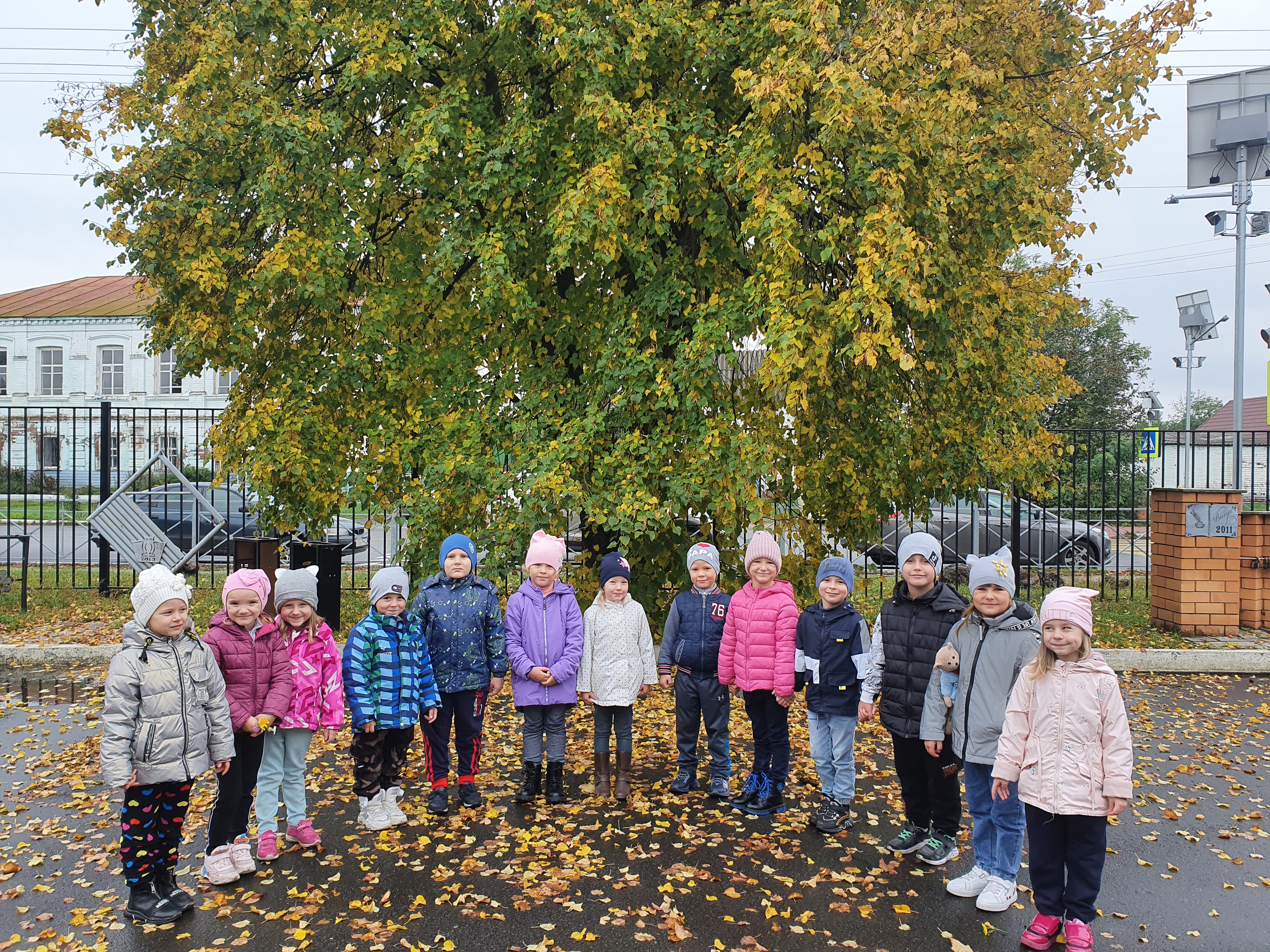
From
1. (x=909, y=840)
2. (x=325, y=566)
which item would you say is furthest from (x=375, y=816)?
(x=325, y=566)

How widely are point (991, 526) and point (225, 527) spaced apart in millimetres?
12469

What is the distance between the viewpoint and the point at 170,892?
408 cm

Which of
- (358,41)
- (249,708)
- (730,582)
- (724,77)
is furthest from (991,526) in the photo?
(249,708)

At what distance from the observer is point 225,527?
33.8 feet

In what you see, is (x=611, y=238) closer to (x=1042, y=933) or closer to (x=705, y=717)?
(x=705, y=717)

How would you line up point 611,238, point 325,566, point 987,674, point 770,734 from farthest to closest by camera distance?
point 325,566 < point 611,238 < point 770,734 < point 987,674

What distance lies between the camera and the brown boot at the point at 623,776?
557 cm

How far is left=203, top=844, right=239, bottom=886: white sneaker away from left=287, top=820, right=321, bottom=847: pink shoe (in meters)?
0.41

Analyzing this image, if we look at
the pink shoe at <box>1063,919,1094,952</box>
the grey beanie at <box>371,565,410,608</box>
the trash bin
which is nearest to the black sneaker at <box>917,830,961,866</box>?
the pink shoe at <box>1063,919,1094,952</box>

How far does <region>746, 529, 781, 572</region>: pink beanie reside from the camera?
5508 millimetres

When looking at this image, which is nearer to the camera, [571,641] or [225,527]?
[571,641]

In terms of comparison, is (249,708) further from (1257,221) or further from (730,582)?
(1257,221)

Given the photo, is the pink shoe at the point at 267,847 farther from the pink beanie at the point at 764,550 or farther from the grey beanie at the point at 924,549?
the grey beanie at the point at 924,549

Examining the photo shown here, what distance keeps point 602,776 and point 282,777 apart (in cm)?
196
